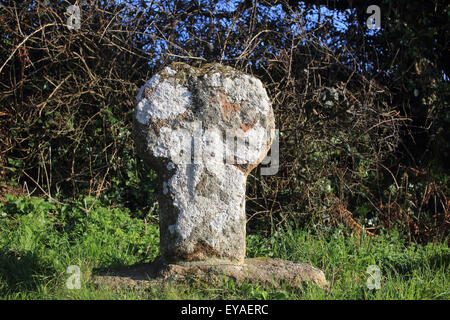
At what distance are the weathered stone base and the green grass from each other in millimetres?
53

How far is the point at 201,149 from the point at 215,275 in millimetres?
843

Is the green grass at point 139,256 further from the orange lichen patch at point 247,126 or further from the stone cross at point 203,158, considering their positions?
the orange lichen patch at point 247,126

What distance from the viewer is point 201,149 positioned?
2.83 metres

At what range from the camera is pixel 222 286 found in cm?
258

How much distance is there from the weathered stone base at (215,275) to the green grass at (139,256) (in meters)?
0.05

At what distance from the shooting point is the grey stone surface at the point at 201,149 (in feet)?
9.07

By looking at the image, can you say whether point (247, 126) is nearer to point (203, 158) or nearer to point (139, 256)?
point (203, 158)

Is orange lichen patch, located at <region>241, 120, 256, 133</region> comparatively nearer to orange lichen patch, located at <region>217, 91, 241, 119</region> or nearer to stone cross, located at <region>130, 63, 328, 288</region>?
stone cross, located at <region>130, 63, 328, 288</region>

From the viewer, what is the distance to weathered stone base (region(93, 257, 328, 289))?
2607mm

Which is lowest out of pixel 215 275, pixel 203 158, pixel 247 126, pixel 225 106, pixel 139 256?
pixel 139 256

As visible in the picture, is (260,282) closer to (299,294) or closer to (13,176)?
(299,294)

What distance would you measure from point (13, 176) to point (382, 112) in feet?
13.6

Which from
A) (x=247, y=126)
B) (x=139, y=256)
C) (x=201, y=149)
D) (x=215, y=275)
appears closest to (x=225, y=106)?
(x=247, y=126)

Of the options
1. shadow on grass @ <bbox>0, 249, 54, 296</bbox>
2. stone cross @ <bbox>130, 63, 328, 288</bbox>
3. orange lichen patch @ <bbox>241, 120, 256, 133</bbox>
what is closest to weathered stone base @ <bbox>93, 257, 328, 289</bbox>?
stone cross @ <bbox>130, 63, 328, 288</bbox>
